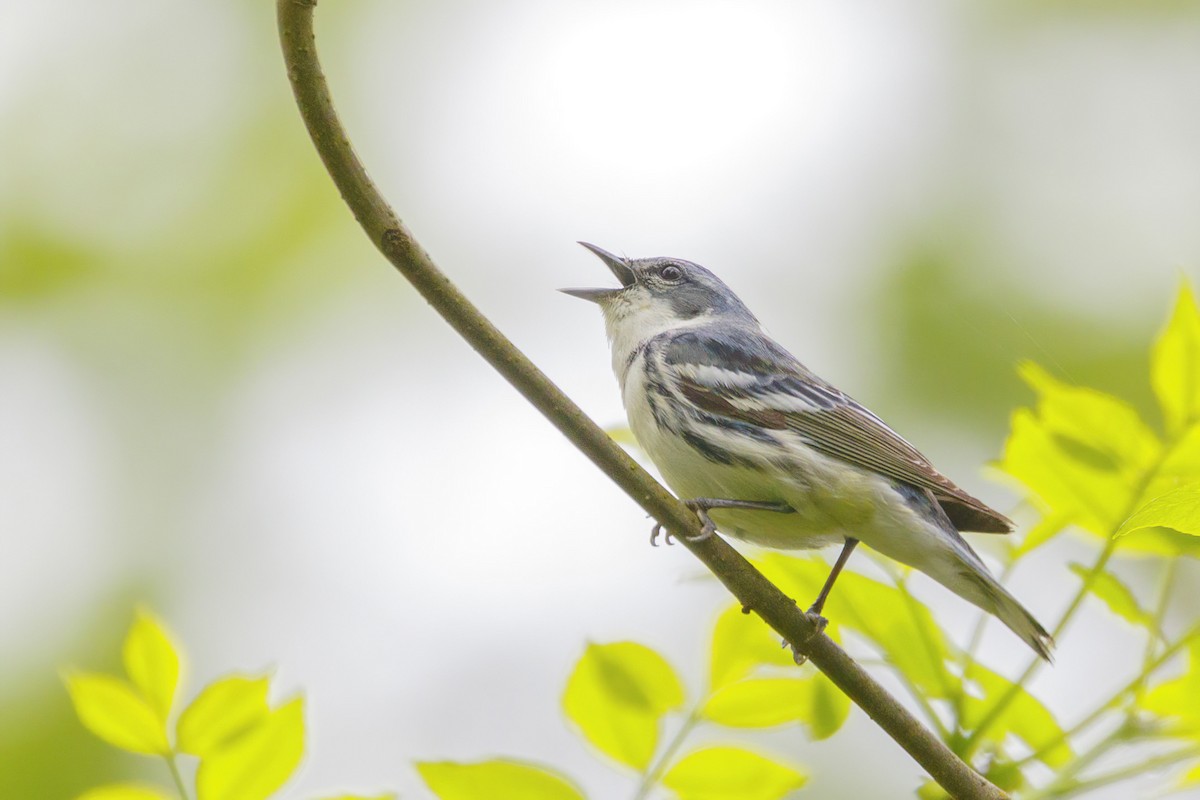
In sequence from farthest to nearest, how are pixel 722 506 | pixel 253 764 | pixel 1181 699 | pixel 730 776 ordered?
pixel 722 506 < pixel 1181 699 < pixel 730 776 < pixel 253 764

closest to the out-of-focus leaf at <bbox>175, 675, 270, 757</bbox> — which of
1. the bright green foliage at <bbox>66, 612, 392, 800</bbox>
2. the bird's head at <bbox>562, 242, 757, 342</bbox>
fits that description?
the bright green foliage at <bbox>66, 612, 392, 800</bbox>

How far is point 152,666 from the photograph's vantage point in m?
1.42

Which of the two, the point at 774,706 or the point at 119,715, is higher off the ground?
the point at 119,715

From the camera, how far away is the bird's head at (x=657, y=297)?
3844 millimetres

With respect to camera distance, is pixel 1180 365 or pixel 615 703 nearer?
pixel 615 703

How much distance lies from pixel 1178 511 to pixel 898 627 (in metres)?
0.46

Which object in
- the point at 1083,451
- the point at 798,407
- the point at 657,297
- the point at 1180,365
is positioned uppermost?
the point at 657,297

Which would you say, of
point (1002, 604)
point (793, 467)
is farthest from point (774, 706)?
point (793, 467)

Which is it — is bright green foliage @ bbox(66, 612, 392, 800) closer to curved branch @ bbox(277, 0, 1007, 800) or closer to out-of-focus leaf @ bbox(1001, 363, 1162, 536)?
curved branch @ bbox(277, 0, 1007, 800)

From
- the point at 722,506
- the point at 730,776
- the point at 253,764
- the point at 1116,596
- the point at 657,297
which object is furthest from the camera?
the point at 657,297

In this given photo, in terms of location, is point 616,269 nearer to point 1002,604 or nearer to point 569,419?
point 1002,604

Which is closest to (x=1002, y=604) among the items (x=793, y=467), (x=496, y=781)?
(x=793, y=467)

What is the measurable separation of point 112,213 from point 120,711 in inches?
214

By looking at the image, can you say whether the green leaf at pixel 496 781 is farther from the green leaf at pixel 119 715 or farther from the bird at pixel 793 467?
the bird at pixel 793 467
